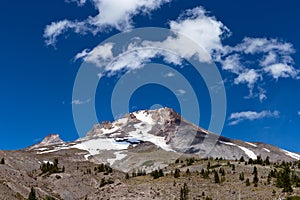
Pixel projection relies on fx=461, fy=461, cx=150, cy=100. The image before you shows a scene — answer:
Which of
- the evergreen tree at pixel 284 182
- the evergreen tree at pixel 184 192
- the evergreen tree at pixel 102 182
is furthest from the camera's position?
the evergreen tree at pixel 102 182

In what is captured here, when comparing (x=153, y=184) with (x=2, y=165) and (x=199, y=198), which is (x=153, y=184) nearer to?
(x=199, y=198)

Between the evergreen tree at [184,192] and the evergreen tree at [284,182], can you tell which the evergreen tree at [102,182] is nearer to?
the evergreen tree at [184,192]

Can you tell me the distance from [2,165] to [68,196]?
3144 centimetres

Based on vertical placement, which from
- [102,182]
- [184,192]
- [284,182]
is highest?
[102,182]

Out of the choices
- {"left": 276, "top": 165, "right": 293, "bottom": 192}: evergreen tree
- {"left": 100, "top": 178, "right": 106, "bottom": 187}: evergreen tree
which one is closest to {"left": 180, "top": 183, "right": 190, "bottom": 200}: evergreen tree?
{"left": 276, "top": 165, "right": 293, "bottom": 192}: evergreen tree

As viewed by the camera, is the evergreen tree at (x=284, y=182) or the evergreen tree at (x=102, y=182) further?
the evergreen tree at (x=102, y=182)

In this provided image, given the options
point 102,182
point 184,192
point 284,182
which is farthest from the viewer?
point 102,182

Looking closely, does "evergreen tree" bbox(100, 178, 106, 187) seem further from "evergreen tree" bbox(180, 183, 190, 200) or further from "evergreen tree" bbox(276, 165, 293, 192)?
"evergreen tree" bbox(276, 165, 293, 192)

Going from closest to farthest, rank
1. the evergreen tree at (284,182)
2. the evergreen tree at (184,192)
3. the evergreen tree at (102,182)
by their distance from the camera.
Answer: the evergreen tree at (284,182) → the evergreen tree at (184,192) → the evergreen tree at (102,182)

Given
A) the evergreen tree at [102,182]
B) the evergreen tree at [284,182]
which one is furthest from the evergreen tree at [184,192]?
the evergreen tree at [102,182]

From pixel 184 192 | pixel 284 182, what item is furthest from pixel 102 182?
pixel 284 182

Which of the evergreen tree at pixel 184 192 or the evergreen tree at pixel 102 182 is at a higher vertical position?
the evergreen tree at pixel 102 182

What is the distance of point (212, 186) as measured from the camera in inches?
5989

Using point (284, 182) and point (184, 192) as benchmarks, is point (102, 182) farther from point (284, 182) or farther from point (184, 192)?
point (284, 182)
